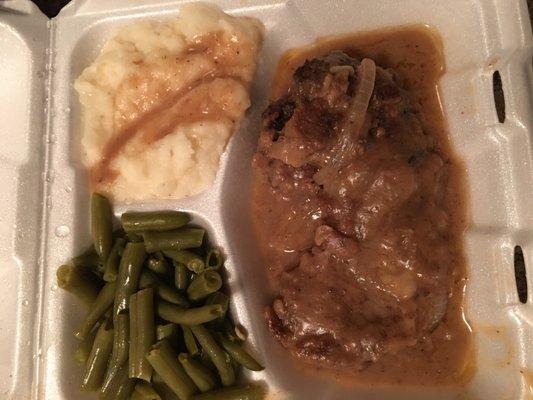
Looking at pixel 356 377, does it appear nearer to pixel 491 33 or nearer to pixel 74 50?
pixel 491 33

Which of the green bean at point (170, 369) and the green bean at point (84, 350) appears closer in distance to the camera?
the green bean at point (170, 369)

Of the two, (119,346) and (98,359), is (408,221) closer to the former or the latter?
(119,346)

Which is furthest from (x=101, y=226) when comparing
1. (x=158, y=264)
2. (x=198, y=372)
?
(x=198, y=372)

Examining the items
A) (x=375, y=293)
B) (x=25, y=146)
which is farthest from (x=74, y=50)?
(x=375, y=293)

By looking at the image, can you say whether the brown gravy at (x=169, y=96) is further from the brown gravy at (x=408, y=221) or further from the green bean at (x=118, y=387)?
the green bean at (x=118, y=387)

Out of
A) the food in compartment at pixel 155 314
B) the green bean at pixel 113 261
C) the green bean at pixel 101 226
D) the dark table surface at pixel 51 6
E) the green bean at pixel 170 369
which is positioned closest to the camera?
the green bean at pixel 170 369

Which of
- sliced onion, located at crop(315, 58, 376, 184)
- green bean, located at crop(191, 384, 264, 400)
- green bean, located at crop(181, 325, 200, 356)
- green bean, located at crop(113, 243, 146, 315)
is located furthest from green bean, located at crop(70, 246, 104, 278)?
sliced onion, located at crop(315, 58, 376, 184)

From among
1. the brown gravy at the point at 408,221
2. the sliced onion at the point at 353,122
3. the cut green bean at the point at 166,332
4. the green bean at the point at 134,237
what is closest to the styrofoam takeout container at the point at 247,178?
the brown gravy at the point at 408,221
